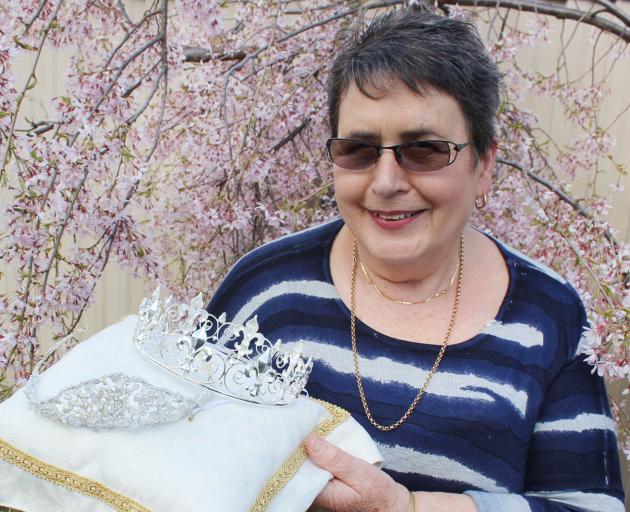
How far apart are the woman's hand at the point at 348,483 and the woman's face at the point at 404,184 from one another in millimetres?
406

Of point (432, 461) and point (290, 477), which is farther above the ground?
point (290, 477)

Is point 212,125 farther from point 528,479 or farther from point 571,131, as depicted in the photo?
point 571,131

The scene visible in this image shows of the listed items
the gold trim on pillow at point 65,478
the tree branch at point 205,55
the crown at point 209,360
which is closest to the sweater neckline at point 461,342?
the crown at point 209,360

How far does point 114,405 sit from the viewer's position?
0.90 metres

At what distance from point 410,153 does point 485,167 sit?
244 millimetres

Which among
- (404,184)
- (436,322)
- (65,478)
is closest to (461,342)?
(436,322)

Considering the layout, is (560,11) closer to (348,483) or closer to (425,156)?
(425,156)

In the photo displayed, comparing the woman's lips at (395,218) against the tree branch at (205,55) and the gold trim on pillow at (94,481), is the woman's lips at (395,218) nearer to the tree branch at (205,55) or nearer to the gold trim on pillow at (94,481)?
the gold trim on pillow at (94,481)

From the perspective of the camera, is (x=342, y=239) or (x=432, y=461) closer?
(x=432, y=461)

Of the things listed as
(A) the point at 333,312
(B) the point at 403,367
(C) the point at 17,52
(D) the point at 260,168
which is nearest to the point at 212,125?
(D) the point at 260,168

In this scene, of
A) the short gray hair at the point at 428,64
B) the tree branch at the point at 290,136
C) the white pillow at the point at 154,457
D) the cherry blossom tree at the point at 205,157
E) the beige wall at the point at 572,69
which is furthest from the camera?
the beige wall at the point at 572,69

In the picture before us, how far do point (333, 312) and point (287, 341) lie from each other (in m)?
0.12

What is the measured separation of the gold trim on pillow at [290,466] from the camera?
0.89 m

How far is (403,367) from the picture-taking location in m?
1.24
